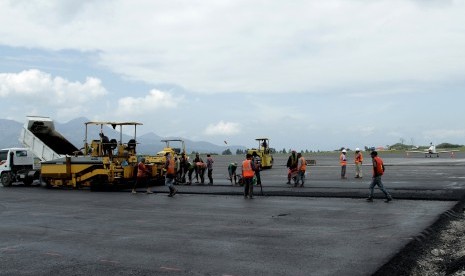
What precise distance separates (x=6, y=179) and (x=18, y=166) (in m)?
0.86

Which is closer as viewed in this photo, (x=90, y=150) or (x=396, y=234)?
(x=396, y=234)

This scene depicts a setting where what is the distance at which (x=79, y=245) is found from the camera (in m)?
8.78

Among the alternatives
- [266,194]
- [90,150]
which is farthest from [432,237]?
[90,150]

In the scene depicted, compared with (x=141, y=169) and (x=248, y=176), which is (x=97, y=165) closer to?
(x=141, y=169)

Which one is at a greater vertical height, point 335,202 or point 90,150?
point 90,150

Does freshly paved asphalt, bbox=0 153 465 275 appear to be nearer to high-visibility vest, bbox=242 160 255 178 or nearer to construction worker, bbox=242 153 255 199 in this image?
construction worker, bbox=242 153 255 199

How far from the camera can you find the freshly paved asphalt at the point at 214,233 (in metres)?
7.12

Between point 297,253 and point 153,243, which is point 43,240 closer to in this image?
point 153,243

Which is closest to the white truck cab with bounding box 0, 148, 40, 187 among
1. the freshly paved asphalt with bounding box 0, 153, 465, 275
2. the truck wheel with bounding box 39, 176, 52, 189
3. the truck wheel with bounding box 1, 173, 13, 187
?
the truck wheel with bounding box 1, 173, 13, 187

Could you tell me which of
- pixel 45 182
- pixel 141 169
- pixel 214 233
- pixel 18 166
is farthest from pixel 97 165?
pixel 214 233

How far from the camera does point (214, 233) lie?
32.4 ft

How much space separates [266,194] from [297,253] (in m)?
9.82

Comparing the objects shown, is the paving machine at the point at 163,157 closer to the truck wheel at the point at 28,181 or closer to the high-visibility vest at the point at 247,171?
the truck wheel at the point at 28,181

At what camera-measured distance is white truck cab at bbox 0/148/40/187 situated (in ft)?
79.3
